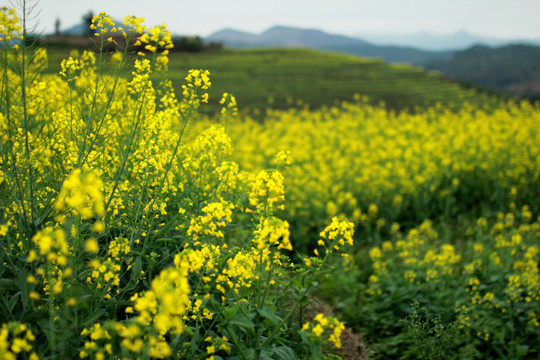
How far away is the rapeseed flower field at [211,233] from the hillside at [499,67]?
7619 centimetres

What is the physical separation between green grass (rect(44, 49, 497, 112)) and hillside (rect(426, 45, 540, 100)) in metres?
38.5

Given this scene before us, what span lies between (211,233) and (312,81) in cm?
4113

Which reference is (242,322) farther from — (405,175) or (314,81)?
(314,81)

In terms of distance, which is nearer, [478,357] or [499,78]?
[478,357]

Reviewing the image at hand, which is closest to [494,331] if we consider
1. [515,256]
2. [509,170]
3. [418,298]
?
[418,298]

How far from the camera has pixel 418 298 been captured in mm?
4848

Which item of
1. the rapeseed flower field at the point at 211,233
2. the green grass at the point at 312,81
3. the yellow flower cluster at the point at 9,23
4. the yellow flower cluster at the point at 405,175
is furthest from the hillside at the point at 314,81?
the yellow flower cluster at the point at 9,23

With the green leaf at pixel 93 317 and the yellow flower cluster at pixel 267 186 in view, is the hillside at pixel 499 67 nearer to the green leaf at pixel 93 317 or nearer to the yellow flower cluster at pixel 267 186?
the yellow flower cluster at pixel 267 186

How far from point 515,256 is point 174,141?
464 centimetres

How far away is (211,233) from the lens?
2.69m

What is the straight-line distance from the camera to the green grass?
32.8 metres

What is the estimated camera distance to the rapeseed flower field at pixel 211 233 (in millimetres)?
2332

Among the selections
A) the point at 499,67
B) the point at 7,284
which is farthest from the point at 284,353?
the point at 499,67

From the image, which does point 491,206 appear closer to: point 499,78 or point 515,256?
point 515,256
